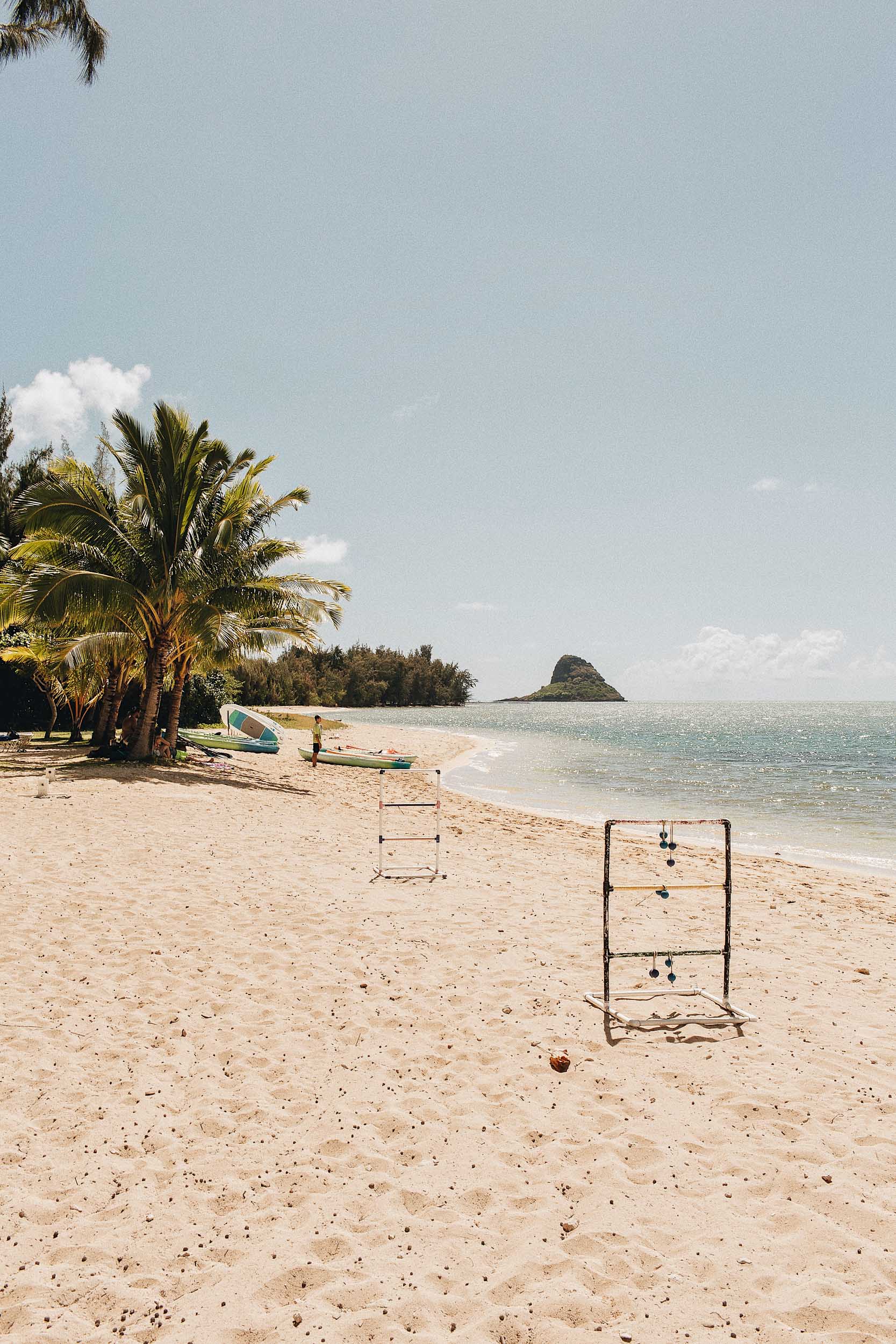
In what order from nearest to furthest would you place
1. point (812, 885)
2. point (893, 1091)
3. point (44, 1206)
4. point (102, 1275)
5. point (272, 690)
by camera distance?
point (102, 1275) → point (44, 1206) → point (893, 1091) → point (812, 885) → point (272, 690)

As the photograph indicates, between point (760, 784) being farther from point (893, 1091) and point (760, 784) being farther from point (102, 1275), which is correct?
point (102, 1275)

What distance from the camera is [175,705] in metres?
20.8

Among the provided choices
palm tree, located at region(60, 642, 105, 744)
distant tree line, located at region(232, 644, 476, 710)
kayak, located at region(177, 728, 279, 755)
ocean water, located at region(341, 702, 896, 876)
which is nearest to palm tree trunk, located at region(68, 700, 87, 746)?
palm tree, located at region(60, 642, 105, 744)

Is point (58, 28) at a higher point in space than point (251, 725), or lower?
higher

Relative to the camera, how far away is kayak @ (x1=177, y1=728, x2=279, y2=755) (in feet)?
93.4

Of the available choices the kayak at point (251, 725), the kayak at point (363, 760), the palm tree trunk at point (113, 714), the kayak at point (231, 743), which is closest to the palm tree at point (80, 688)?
the palm tree trunk at point (113, 714)

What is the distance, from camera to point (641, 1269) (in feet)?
10.6

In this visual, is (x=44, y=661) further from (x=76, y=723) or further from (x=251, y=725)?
(x=251, y=725)

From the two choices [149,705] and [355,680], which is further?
[355,680]

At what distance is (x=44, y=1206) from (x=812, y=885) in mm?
10982

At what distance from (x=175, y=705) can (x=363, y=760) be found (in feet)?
24.0

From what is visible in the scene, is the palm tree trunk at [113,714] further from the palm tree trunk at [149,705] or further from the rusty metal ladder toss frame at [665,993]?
the rusty metal ladder toss frame at [665,993]

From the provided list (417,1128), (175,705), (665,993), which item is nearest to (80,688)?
(175,705)

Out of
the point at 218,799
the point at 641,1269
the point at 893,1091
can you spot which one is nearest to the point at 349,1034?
the point at 641,1269
